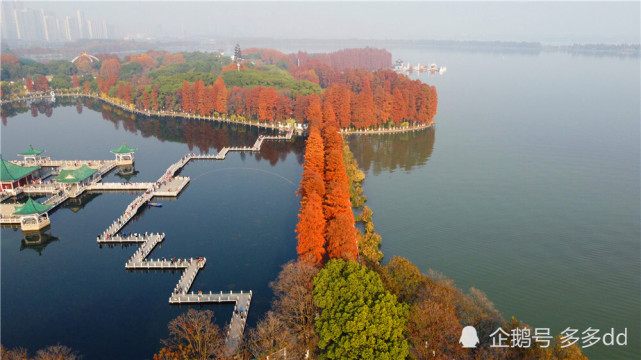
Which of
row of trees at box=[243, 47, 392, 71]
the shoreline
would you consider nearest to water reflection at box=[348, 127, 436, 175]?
the shoreline

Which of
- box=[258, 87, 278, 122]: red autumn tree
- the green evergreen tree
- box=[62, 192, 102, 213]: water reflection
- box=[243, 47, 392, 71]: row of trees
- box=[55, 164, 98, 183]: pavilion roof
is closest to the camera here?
the green evergreen tree

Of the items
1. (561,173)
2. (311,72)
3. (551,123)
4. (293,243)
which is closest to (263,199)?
(293,243)

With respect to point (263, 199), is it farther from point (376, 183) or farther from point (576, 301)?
point (576, 301)

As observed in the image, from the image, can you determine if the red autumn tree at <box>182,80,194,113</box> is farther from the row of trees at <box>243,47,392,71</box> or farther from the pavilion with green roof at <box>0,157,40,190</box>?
the row of trees at <box>243,47,392,71</box>

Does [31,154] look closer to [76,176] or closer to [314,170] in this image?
[76,176]

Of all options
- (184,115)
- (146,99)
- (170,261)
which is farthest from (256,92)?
(170,261)

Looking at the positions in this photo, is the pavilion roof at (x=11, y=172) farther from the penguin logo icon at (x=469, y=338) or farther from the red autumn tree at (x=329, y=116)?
the penguin logo icon at (x=469, y=338)
